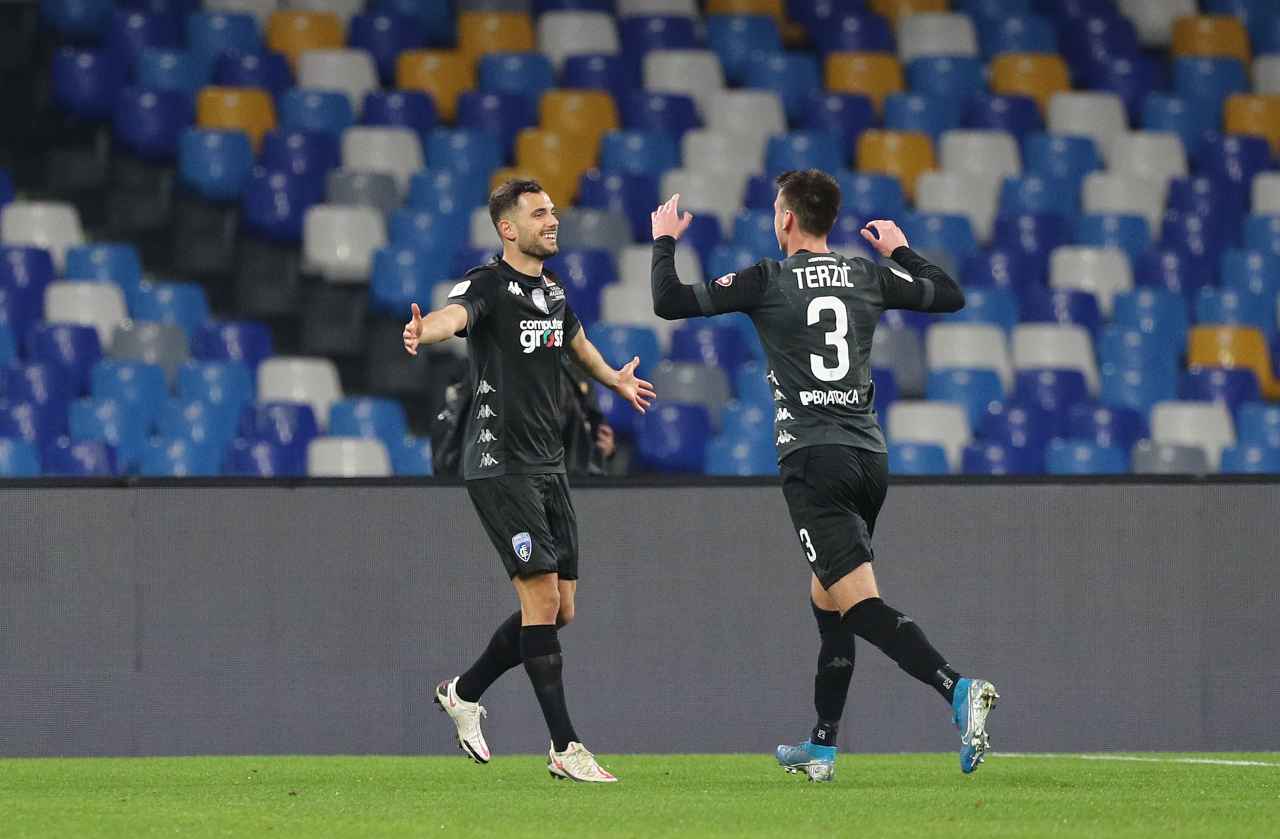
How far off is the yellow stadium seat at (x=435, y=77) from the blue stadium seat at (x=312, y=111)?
703 mm

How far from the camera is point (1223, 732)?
9203 mm

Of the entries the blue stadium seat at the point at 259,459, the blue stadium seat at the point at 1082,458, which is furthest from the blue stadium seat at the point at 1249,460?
the blue stadium seat at the point at 259,459

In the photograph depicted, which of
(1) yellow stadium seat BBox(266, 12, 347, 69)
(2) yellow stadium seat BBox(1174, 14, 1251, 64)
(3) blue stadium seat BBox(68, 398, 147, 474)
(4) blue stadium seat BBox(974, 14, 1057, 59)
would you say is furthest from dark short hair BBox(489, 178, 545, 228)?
(2) yellow stadium seat BBox(1174, 14, 1251, 64)

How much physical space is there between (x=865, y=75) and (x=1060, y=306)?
8.81ft

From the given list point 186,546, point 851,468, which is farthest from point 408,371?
point 851,468

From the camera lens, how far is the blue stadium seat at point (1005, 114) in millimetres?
14602

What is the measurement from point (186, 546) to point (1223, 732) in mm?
4582

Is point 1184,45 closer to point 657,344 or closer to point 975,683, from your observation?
point 657,344

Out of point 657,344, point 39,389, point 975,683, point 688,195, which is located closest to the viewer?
point 975,683

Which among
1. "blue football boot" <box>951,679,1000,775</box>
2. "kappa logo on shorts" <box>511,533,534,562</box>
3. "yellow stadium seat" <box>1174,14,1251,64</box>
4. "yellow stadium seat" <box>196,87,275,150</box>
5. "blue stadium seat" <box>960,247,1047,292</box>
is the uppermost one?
"yellow stadium seat" <box>1174,14,1251,64</box>

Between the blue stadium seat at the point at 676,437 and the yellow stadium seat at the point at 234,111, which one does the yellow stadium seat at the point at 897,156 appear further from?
the yellow stadium seat at the point at 234,111

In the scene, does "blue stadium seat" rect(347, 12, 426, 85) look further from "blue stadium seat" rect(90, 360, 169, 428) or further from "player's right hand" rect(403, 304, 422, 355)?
"player's right hand" rect(403, 304, 422, 355)

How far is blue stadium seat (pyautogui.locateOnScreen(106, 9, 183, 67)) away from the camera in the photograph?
1397 centimetres

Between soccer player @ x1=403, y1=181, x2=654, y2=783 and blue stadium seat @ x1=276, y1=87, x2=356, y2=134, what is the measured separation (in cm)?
673
